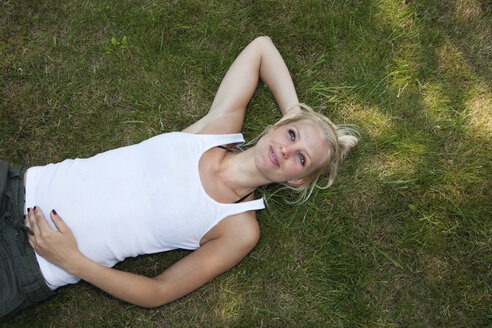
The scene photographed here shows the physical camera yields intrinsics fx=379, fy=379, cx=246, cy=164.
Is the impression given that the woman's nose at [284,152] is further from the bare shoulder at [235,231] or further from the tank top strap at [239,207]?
the bare shoulder at [235,231]

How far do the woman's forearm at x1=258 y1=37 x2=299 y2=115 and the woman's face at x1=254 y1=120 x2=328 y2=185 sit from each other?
62 centimetres

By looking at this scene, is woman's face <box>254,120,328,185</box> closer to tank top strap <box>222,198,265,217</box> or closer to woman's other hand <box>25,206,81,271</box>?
tank top strap <box>222,198,265,217</box>

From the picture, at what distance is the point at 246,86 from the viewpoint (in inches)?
141

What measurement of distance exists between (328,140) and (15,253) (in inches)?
106

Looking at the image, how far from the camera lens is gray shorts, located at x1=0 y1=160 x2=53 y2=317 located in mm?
2906

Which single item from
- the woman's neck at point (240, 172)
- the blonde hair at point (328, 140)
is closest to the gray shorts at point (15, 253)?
the woman's neck at point (240, 172)

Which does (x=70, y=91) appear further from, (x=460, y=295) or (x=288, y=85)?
(x=460, y=295)

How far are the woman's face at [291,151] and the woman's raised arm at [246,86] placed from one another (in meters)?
0.51

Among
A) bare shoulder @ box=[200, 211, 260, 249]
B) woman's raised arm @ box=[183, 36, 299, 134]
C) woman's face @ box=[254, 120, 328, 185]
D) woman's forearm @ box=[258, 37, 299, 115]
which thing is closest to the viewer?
woman's face @ box=[254, 120, 328, 185]

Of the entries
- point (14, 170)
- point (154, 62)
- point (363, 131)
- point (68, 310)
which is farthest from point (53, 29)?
point (363, 131)

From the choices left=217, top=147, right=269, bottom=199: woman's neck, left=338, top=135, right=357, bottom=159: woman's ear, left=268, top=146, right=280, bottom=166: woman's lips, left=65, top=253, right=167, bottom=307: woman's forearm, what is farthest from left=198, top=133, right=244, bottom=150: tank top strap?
left=65, top=253, right=167, bottom=307: woman's forearm

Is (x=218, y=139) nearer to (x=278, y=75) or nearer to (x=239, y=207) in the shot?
(x=239, y=207)

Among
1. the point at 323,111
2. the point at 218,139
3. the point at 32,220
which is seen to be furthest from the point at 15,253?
the point at 323,111

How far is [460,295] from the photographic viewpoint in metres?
3.73
